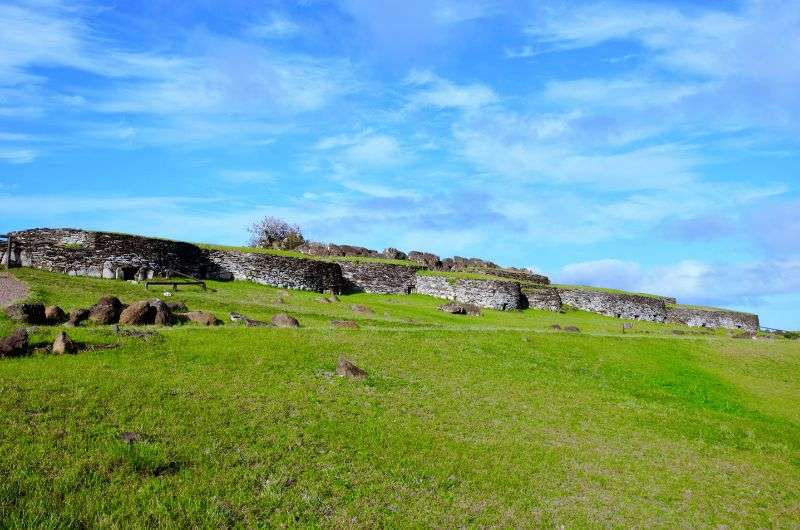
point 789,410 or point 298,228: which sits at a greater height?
point 298,228

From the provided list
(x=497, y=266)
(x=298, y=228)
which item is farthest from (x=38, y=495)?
(x=298, y=228)

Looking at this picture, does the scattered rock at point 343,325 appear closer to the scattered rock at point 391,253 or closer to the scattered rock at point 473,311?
the scattered rock at point 473,311

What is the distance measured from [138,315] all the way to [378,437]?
1472cm

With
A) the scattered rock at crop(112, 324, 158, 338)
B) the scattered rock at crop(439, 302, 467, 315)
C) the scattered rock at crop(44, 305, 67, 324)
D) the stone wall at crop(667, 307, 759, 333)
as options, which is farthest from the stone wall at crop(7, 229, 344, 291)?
the stone wall at crop(667, 307, 759, 333)

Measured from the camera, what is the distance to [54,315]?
940 inches

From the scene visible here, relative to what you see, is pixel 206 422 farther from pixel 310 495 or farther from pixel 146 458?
pixel 310 495

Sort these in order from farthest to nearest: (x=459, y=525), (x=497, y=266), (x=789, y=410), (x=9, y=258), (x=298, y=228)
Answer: (x=298, y=228) → (x=497, y=266) → (x=9, y=258) → (x=789, y=410) → (x=459, y=525)

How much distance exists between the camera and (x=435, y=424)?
626 inches

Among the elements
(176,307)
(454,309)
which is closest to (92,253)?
(176,307)

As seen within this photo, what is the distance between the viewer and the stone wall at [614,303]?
208 feet

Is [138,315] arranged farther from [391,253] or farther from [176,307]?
[391,253]

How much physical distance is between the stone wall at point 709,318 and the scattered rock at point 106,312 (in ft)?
200

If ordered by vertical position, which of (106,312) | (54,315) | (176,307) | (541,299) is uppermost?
(541,299)

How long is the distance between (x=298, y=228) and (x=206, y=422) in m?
86.8
